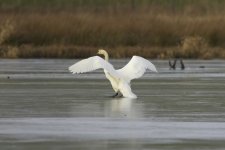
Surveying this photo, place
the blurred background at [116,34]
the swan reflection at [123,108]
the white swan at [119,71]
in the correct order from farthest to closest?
the blurred background at [116,34] < the white swan at [119,71] < the swan reflection at [123,108]

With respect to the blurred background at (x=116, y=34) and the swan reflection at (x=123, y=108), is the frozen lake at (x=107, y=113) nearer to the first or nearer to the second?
the swan reflection at (x=123, y=108)

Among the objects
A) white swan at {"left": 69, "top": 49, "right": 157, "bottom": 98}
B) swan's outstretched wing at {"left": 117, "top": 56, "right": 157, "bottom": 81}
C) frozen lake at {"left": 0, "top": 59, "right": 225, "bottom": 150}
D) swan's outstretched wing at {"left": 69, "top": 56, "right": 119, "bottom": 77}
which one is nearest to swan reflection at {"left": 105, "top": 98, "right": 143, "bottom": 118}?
frozen lake at {"left": 0, "top": 59, "right": 225, "bottom": 150}

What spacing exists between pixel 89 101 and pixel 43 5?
138 feet

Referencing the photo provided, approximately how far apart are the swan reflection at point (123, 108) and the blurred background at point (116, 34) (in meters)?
20.0

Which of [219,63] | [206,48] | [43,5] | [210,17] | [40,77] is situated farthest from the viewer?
[43,5]

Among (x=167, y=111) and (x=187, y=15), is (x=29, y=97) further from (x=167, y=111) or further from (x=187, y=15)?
(x=187, y=15)

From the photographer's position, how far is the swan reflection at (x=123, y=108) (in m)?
16.8

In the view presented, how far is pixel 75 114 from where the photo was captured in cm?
1677

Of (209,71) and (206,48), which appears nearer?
(209,71)

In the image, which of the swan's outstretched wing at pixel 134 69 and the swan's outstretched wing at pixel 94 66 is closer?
the swan's outstretched wing at pixel 94 66

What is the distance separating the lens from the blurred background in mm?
40875

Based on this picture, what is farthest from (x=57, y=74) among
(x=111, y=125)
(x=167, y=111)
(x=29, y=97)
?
(x=111, y=125)

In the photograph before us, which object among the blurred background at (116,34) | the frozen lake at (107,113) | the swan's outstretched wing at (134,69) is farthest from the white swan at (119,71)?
the blurred background at (116,34)

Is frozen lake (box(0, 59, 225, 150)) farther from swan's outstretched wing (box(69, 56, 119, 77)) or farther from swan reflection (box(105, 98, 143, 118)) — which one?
swan's outstretched wing (box(69, 56, 119, 77))
